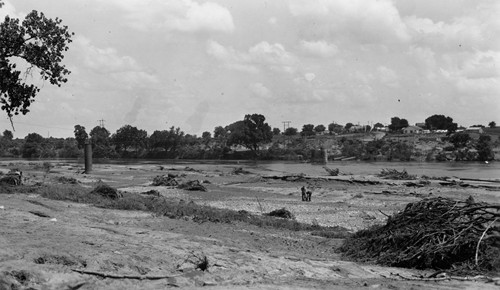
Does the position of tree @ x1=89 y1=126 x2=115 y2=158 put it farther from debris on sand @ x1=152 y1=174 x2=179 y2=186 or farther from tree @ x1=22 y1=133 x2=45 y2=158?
debris on sand @ x1=152 y1=174 x2=179 y2=186

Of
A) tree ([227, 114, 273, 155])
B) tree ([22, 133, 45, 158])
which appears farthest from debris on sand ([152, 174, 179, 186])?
tree ([22, 133, 45, 158])

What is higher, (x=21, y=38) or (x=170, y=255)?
(x=21, y=38)

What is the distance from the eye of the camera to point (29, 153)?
137625 mm

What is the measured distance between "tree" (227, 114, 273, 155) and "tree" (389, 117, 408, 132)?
49.1m

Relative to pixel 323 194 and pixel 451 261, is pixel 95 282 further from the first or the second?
pixel 323 194

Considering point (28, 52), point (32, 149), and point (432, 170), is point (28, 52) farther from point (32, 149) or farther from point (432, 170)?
point (32, 149)

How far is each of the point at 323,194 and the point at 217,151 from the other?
9755 cm

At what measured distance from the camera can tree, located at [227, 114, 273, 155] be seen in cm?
11975

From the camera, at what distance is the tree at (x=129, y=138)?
136500mm

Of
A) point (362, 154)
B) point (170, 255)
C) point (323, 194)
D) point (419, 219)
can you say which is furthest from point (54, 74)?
point (362, 154)

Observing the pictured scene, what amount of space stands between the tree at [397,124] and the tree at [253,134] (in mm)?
49128

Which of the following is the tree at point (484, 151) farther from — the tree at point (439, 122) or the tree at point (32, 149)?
the tree at point (32, 149)

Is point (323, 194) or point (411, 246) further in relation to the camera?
point (323, 194)

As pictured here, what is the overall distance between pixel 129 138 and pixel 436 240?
131 m
